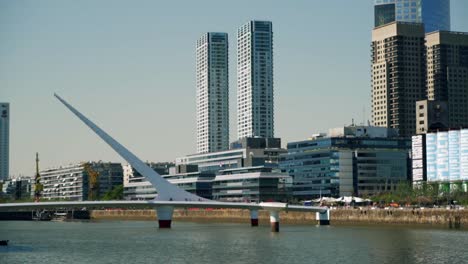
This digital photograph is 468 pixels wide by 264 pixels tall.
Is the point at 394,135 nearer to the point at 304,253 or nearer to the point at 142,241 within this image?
the point at 142,241

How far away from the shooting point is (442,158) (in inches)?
6575

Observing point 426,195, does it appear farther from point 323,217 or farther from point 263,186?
point 263,186

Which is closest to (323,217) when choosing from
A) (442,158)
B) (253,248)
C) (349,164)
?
(253,248)

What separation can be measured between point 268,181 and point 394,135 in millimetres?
29238

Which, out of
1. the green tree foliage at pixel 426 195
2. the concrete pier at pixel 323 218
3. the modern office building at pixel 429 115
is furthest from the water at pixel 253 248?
the modern office building at pixel 429 115

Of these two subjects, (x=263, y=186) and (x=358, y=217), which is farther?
(x=263, y=186)

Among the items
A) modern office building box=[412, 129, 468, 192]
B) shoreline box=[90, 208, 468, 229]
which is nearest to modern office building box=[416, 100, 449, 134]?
modern office building box=[412, 129, 468, 192]

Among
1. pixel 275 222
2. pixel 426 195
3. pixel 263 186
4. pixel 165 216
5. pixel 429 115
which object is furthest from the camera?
pixel 429 115

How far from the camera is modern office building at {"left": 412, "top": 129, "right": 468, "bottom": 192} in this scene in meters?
160

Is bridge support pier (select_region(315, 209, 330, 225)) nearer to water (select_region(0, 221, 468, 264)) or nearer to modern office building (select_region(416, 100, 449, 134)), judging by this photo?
water (select_region(0, 221, 468, 264))

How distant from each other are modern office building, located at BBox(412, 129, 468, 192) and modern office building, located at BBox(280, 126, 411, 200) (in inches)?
261

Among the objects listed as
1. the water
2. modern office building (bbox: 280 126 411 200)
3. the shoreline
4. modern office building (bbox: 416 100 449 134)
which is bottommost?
the water

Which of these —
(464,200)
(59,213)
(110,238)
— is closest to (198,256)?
(110,238)

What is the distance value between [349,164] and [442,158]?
64.8 ft
